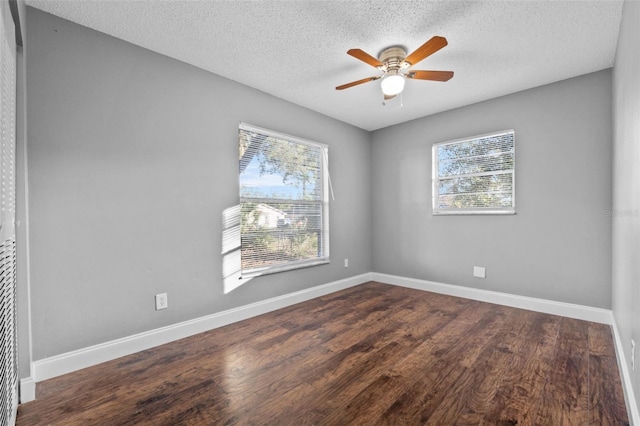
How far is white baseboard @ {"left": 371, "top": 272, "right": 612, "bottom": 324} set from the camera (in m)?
2.96

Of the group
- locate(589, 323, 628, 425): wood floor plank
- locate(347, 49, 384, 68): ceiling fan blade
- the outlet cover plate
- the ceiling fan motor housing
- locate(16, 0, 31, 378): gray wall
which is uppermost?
the ceiling fan motor housing

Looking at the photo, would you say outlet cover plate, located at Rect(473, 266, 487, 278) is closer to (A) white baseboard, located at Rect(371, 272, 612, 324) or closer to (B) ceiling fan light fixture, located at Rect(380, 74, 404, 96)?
(A) white baseboard, located at Rect(371, 272, 612, 324)

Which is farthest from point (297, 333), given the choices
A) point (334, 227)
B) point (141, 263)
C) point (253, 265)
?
point (334, 227)

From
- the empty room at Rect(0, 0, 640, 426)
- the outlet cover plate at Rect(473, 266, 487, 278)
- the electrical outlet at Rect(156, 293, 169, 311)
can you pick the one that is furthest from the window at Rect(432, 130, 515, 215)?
the electrical outlet at Rect(156, 293, 169, 311)

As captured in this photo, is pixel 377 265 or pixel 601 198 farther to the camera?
pixel 377 265

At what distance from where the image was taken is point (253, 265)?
10.6ft

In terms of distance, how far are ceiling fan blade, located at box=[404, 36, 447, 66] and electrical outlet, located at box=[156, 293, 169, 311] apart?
2.77 m

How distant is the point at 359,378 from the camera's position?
6.45 ft

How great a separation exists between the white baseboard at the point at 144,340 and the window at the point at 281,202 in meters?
0.38

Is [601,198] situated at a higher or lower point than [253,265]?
higher

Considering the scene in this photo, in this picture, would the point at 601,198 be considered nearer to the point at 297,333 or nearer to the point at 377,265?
the point at 377,265

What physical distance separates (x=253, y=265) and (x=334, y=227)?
4.62ft

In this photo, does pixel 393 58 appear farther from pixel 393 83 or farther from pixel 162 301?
pixel 162 301

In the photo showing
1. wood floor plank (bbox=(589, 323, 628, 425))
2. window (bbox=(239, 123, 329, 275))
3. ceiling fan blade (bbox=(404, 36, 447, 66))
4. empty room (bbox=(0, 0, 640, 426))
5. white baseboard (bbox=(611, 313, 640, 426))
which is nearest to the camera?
white baseboard (bbox=(611, 313, 640, 426))
